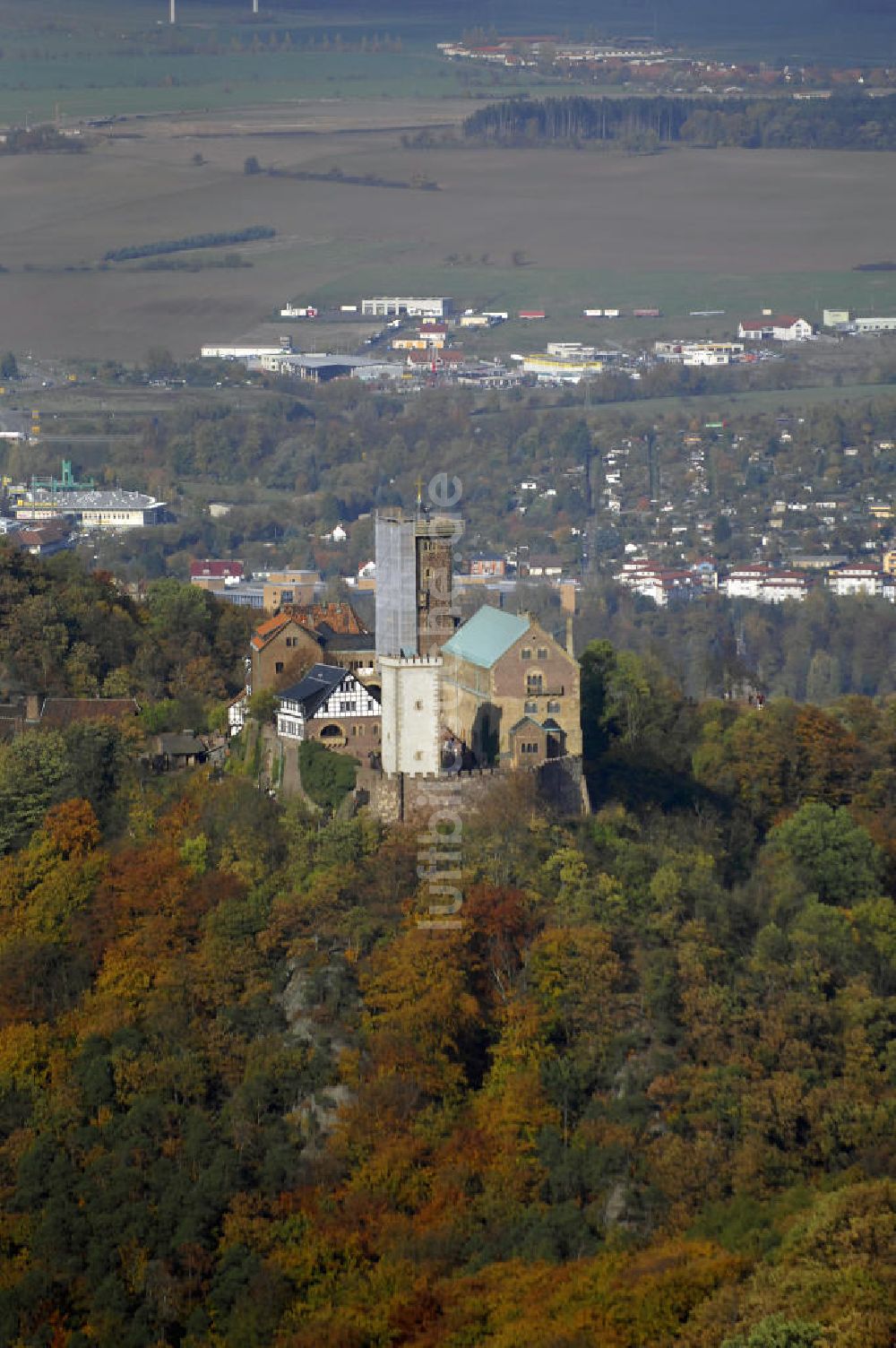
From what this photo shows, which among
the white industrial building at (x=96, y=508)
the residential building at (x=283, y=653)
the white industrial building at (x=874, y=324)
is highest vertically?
the residential building at (x=283, y=653)

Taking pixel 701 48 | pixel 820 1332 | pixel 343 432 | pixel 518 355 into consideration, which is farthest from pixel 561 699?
Result: pixel 701 48

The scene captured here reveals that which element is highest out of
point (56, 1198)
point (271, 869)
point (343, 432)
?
point (271, 869)

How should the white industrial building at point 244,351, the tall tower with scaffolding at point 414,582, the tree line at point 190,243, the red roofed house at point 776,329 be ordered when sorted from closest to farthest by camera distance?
the tall tower with scaffolding at point 414,582, the white industrial building at point 244,351, the red roofed house at point 776,329, the tree line at point 190,243

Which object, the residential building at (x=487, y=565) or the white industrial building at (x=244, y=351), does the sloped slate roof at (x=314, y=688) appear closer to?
the residential building at (x=487, y=565)

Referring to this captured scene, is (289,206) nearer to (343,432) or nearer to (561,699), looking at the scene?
(343,432)

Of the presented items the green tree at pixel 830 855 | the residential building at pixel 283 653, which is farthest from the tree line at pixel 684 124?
the green tree at pixel 830 855

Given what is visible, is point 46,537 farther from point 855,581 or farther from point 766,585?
point 855,581
